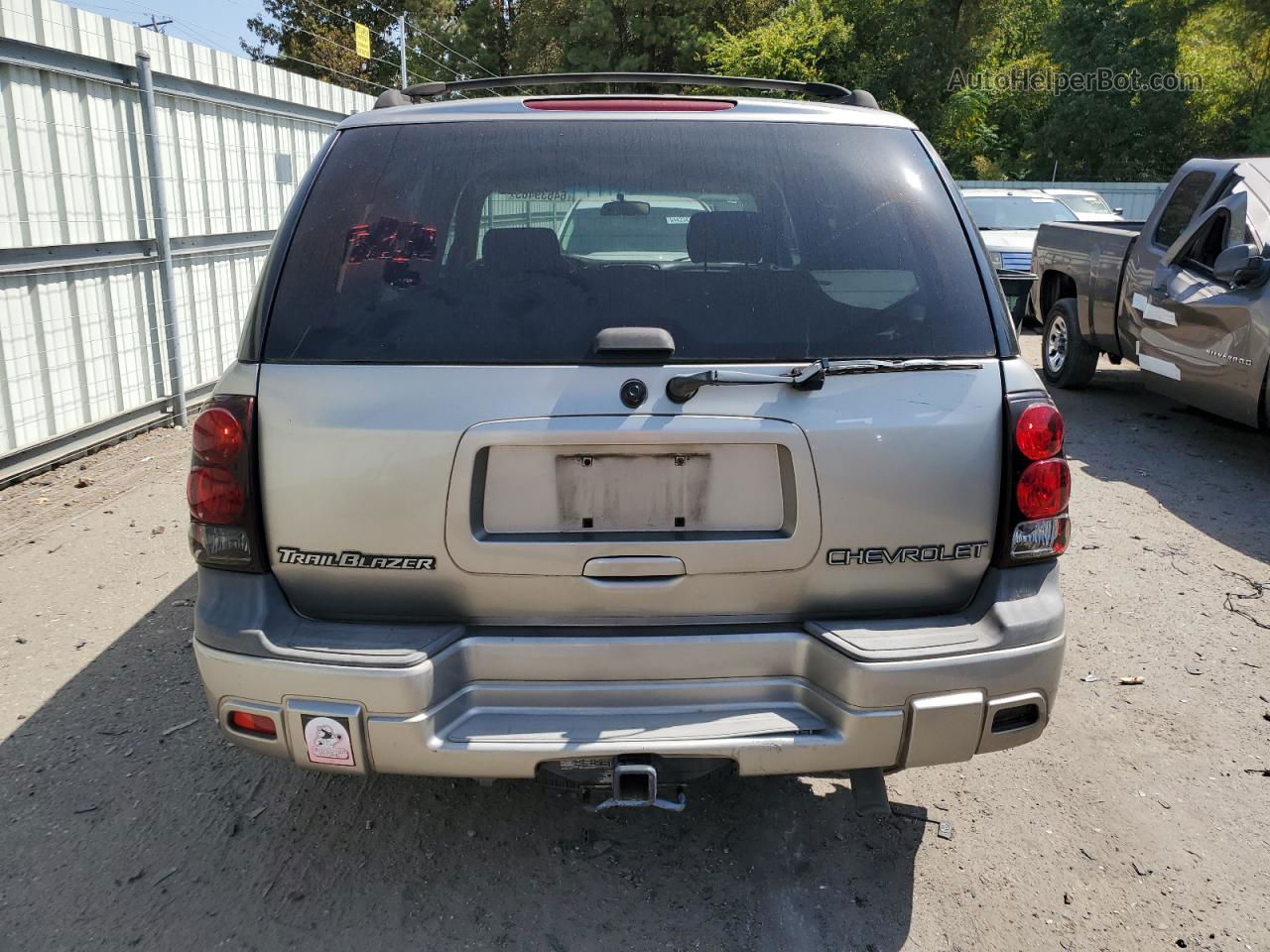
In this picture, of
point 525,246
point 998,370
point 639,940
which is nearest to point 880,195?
point 998,370

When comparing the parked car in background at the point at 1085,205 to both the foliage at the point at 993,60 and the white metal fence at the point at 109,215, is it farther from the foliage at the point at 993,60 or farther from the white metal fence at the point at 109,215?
the foliage at the point at 993,60

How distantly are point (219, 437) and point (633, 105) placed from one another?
1.42 meters

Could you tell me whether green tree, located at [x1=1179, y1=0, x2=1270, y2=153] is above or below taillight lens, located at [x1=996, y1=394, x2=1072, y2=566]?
above

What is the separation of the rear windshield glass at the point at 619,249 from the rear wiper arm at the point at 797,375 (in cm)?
4

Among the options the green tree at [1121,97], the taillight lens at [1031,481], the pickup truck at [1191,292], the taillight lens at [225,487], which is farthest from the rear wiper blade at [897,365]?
the green tree at [1121,97]

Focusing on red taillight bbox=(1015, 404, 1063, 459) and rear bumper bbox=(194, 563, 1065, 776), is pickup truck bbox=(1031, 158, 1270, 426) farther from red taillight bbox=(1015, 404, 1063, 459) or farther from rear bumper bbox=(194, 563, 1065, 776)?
rear bumper bbox=(194, 563, 1065, 776)

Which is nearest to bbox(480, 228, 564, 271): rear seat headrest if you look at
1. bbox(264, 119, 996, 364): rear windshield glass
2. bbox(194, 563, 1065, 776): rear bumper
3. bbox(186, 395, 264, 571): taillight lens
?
bbox(264, 119, 996, 364): rear windshield glass

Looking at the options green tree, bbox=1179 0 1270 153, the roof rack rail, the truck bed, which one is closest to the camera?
the roof rack rail

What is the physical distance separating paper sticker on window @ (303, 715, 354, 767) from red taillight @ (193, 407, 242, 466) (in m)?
0.65

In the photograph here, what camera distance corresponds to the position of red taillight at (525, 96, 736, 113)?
2891mm

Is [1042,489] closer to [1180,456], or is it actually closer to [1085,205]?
[1180,456]

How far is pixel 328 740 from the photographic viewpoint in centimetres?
243

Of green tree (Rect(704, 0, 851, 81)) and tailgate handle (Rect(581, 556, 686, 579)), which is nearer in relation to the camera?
tailgate handle (Rect(581, 556, 686, 579))

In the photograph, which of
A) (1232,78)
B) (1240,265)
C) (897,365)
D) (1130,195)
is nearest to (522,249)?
(897,365)
